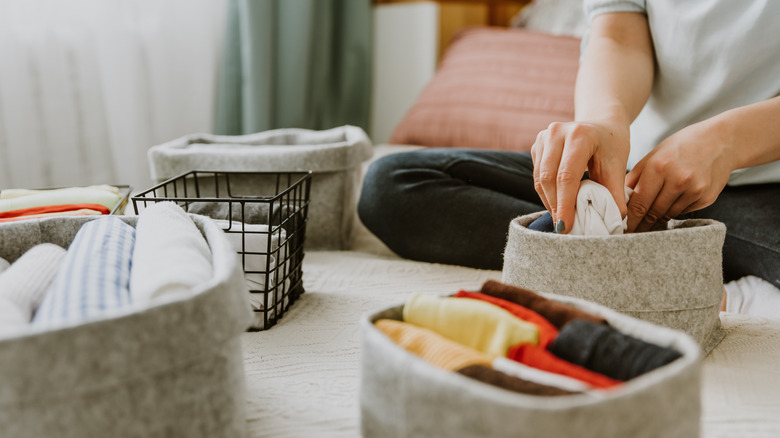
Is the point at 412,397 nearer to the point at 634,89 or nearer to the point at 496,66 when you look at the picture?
the point at 634,89

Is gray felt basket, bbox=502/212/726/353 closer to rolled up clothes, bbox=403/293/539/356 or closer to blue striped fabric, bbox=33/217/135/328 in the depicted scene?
rolled up clothes, bbox=403/293/539/356

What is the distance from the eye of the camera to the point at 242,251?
2.39 feet

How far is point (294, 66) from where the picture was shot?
190cm

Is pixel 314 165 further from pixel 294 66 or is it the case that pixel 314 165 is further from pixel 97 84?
pixel 294 66

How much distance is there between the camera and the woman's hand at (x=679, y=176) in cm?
66

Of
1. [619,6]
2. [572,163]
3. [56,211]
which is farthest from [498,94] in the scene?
[56,211]

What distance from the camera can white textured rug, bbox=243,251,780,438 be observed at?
1.74ft

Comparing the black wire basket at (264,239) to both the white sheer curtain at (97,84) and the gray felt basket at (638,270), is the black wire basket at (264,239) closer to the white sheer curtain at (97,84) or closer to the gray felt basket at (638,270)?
the gray felt basket at (638,270)

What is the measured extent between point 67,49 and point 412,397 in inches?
57.2

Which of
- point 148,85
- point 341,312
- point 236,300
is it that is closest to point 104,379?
point 236,300

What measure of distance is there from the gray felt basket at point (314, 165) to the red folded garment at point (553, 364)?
637mm

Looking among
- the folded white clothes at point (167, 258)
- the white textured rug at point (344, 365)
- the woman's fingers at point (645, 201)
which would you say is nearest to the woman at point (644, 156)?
the woman's fingers at point (645, 201)

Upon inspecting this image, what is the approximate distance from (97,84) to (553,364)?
1.48m

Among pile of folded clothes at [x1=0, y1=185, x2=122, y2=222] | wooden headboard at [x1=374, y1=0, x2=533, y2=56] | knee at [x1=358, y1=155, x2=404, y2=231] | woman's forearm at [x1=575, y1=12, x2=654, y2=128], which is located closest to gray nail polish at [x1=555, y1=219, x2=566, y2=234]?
woman's forearm at [x1=575, y1=12, x2=654, y2=128]
